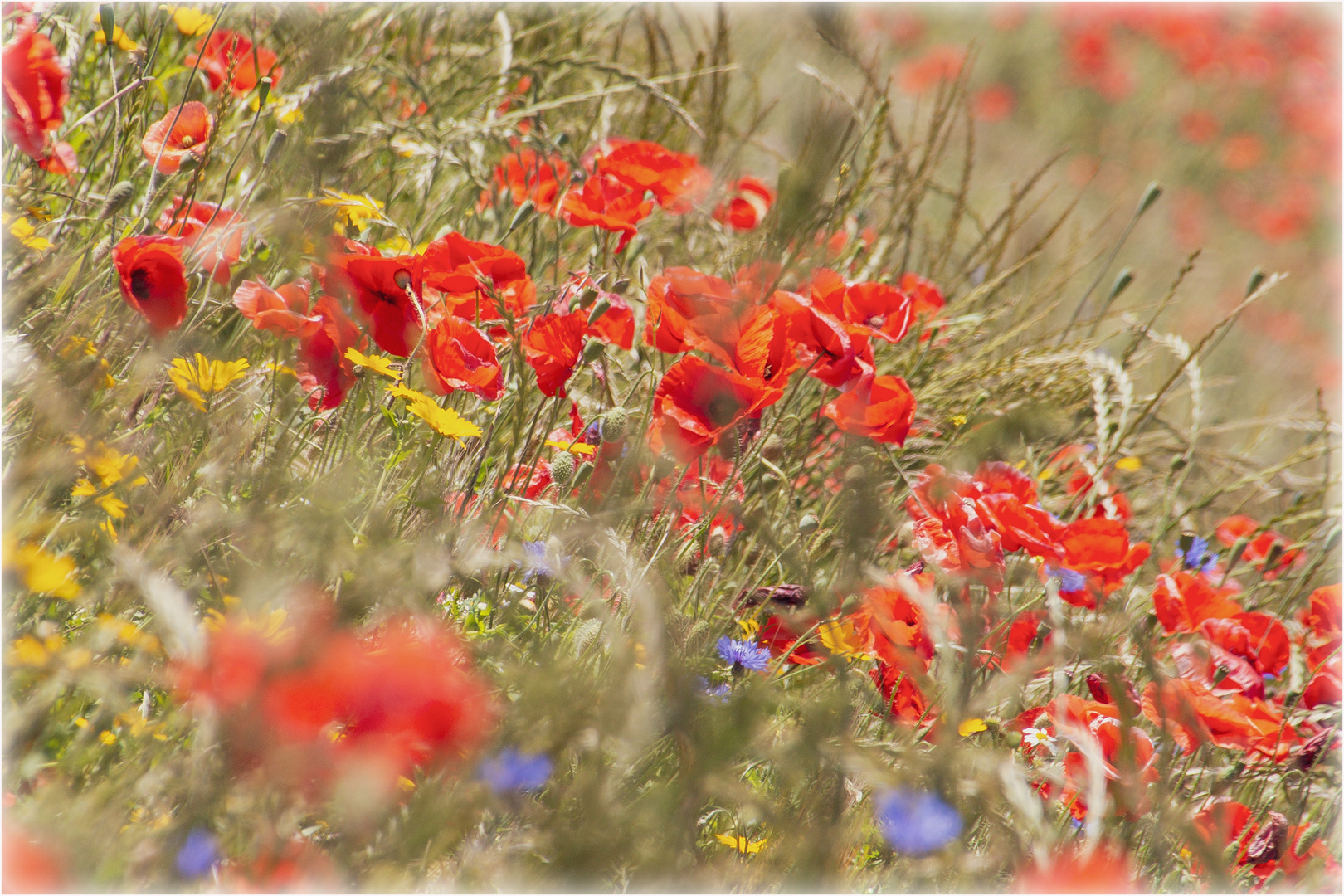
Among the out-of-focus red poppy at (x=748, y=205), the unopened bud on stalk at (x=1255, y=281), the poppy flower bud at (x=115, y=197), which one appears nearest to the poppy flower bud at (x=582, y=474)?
the poppy flower bud at (x=115, y=197)

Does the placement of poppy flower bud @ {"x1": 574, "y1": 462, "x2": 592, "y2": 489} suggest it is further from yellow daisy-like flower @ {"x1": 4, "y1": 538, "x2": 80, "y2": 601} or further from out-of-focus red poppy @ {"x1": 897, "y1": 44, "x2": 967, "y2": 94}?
out-of-focus red poppy @ {"x1": 897, "y1": 44, "x2": 967, "y2": 94}

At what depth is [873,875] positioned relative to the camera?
117 centimetres

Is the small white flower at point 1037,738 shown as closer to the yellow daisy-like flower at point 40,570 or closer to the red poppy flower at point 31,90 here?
the yellow daisy-like flower at point 40,570

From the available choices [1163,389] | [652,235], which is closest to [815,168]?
[1163,389]

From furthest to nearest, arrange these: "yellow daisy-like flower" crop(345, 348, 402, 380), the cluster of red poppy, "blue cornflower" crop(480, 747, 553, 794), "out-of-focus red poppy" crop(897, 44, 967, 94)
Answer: "out-of-focus red poppy" crop(897, 44, 967, 94)
"yellow daisy-like flower" crop(345, 348, 402, 380)
"blue cornflower" crop(480, 747, 553, 794)
the cluster of red poppy

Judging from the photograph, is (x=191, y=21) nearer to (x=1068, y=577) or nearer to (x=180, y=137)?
(x=180, y=137)

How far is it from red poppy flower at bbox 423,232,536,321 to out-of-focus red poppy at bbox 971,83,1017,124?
6083 mm

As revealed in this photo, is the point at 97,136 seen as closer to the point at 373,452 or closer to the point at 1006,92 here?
the point at 373,452

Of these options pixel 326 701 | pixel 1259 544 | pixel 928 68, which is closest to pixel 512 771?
pixel 326 701

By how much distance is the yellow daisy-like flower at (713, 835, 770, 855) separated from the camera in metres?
1.11

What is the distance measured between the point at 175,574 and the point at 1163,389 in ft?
5.61

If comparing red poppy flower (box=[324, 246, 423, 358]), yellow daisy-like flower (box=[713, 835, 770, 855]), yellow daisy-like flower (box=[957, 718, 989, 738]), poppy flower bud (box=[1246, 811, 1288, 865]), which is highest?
red poppy flower (box=[324, 246, 423, 358])

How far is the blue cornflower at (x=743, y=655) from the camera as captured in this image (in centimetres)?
127

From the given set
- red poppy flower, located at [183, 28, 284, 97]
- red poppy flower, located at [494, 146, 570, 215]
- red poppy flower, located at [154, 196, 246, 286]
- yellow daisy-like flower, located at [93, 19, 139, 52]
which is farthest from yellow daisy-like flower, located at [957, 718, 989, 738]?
yellow daisy-like flower, located at [93, 19, 139, 52]
